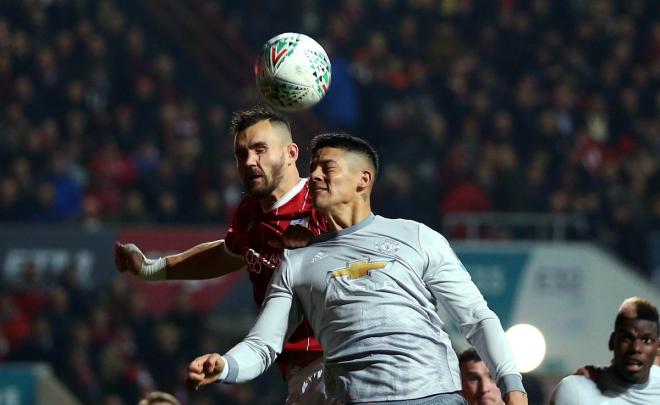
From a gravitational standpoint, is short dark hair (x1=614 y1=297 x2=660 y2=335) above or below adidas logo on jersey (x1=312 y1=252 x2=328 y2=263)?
below

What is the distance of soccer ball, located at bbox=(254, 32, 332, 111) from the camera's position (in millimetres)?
6426

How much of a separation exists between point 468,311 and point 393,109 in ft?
38.7

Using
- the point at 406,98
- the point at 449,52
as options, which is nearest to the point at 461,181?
the point at 406,98

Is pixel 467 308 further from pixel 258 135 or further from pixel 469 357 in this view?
pixel 469 357

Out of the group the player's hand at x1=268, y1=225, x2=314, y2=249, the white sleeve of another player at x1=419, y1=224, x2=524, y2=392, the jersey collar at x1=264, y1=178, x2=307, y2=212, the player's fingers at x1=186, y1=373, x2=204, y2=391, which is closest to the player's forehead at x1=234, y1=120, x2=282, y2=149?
the jersey collar at x1=264, y1=178, x2=307, y2=212

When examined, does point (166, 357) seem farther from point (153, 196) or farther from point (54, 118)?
point (54, 118)

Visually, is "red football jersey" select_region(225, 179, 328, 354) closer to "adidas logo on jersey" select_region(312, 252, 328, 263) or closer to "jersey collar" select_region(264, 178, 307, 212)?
"jersey collar" select_region(264, 178, 307, 212)

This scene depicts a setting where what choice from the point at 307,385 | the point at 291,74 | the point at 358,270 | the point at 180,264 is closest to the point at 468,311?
the point at 358,270

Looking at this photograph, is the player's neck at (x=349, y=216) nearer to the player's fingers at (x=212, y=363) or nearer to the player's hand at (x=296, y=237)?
the player's hand at (x=296, y=237)

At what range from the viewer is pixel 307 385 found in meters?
5.89

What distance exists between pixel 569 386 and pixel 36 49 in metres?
12.0

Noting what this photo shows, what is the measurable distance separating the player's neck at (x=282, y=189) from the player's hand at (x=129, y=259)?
34.1 inches

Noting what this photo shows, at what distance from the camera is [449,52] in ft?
58.8

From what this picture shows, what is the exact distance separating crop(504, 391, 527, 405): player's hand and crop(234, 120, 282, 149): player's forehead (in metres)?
1.86
